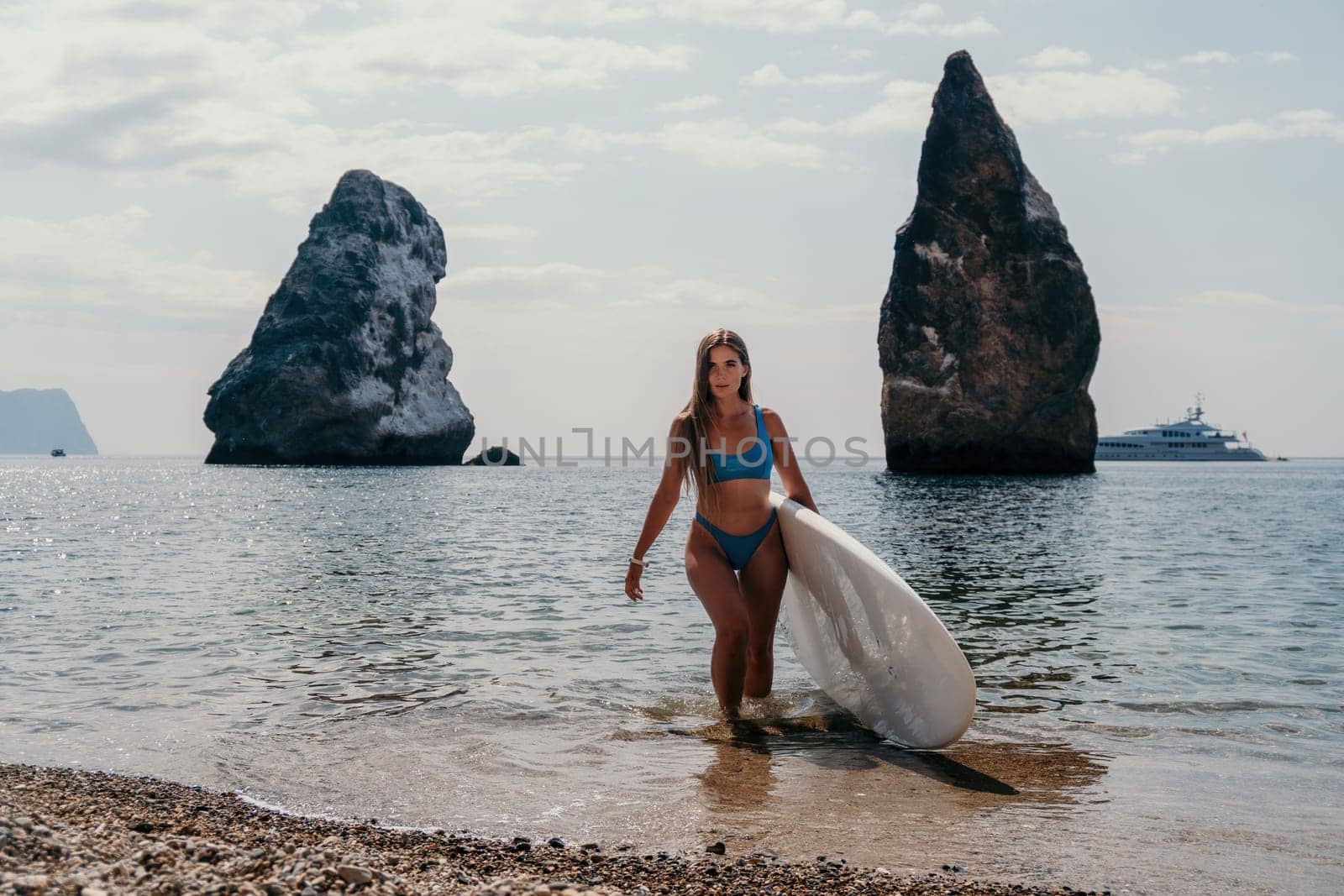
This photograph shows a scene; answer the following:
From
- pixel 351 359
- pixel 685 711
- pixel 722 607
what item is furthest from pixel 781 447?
pixel 351 359

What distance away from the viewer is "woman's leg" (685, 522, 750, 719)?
578cm

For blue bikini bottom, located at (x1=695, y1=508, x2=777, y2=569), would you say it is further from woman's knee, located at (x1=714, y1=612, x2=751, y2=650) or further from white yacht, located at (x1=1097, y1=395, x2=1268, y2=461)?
white yacht, located at (x1=1097, y1=395, x2=1268, y2=461)

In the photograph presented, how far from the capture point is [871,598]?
5934 mm

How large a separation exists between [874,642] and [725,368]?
1.85 metres

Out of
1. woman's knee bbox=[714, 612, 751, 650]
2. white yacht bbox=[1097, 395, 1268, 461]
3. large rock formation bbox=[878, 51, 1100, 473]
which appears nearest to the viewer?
woman's knee bbox=[714, 612, 751, 650]

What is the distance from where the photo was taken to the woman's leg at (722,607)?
228 inches

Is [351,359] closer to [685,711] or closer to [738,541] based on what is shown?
[685,711]

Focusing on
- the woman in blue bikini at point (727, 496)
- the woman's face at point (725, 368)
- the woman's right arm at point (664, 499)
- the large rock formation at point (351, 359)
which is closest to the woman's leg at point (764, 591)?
the woman in blue bikini at point (727, 496)

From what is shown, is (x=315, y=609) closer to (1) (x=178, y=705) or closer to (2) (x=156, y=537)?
(1) (x=178, y=705)

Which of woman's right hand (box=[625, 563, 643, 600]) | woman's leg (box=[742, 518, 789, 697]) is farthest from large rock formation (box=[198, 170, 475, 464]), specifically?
woman's leg (box=[742, 518, 789, 697])

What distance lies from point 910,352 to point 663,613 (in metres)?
56.1

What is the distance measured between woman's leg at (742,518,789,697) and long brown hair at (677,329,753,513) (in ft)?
1.45

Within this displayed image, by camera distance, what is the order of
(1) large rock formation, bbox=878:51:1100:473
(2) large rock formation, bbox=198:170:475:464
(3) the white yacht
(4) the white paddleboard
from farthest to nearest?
(3) the white yacht → (2) large rock formation, bbox=198:170:475:464 → (1) large rock formation, bbox=878:51:1100:473 → (4) the white paddleboard

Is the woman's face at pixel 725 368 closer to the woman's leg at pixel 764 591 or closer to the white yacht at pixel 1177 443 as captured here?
the woman's leg at pixel 764 591
